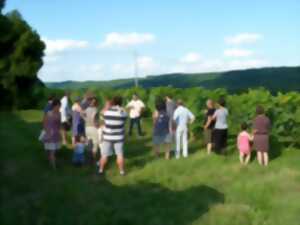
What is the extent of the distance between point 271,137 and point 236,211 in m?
9.61

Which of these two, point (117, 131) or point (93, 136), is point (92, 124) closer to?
point (93, 136)

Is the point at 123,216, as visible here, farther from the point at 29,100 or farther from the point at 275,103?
the point at 29,100

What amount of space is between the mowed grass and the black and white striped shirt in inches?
39.4

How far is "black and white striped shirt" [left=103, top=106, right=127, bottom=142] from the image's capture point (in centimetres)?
Answer: 1503

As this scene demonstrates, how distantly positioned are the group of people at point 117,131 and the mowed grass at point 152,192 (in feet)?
1.50

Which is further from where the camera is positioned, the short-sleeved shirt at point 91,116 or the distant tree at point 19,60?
the distant tree at point 19,60

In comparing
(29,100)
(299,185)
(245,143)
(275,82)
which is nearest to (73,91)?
(29,100)

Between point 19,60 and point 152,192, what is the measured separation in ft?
122

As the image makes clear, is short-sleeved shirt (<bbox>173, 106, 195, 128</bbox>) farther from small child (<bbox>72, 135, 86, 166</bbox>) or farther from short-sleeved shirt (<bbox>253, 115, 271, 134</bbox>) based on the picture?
small child (<bbox>72, 135, 86, 166</bbox>)

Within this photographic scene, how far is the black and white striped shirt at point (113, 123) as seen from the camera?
592 inches

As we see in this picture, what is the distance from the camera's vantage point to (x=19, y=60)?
49.0 meters

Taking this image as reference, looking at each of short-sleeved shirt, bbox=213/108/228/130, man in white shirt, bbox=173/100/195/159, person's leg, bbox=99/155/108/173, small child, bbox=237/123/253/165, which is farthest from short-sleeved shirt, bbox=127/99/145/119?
person's leg, bbox=99/155/108/173

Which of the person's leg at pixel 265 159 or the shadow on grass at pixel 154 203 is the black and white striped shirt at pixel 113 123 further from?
the person's leg at pixel 265 159

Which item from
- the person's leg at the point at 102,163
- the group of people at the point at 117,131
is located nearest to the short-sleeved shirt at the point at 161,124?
the group of people at the point at 117,131
